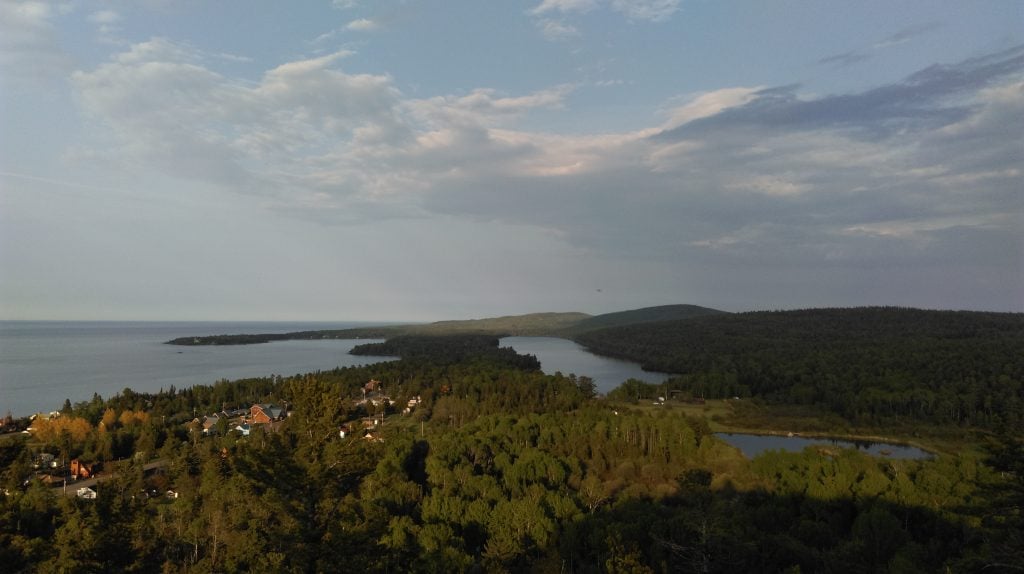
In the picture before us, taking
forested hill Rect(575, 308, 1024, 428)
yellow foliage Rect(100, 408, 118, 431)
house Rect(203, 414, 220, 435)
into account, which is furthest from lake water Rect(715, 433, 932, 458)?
yellow foliage Rect(100, 408, 118, 431)

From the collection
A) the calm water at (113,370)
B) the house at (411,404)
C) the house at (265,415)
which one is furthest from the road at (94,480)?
the calm water at (113,370)

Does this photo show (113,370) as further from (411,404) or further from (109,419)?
(411,404)

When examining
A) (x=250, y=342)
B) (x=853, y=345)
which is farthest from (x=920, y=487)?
(x=250, y=342)

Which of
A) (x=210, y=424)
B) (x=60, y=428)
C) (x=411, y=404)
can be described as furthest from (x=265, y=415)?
(x=60, y=428)

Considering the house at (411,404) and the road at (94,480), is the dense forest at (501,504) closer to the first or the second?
the road at (94,480)

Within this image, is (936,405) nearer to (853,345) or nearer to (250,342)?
(853,345)
